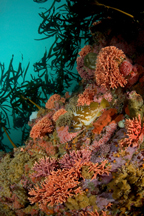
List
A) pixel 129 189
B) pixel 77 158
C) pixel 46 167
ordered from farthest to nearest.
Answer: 1. pixel 46 167
2. pixel 77 158
3. pixel 129 189

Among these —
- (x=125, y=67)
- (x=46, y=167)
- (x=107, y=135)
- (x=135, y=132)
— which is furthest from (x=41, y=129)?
(x=125, y=67)

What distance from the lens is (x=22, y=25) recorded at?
71.9 m

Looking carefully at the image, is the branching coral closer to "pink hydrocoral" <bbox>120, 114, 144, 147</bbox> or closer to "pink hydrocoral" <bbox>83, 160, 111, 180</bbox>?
"pink hydrocoral" <bbox>83, 160, 111, 180</bbox>

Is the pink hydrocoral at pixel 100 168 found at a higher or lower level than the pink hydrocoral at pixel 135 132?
lower

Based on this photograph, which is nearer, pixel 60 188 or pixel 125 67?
pixel 60 188

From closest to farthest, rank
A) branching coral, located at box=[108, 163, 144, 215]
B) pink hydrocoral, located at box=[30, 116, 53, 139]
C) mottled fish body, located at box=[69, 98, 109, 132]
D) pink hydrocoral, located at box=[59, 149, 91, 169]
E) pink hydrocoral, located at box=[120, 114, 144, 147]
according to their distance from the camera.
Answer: branching coral, located at box=[108, 163, 144, 215] < pink hydrocoral, located at box=[120, 114, 144, 147] < pink hydrocoral, located at box=[59, 149, 91, 169] < mottled fish body, located at box=[69, 98, 109, 132] < pink hydrocoral, located at box=[30, 116, 53, 139]

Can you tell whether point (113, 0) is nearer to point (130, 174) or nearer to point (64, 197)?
point (130, 174)

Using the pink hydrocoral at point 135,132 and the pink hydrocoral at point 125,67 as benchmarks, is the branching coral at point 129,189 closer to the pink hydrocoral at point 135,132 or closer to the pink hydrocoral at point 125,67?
the pink hydrocoral at point 135,132

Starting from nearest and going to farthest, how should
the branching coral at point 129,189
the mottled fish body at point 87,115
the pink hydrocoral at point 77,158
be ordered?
the branching coral at point 129,189
the pink hydrocoral at point 77,158
the mottled fish body at point 87,115

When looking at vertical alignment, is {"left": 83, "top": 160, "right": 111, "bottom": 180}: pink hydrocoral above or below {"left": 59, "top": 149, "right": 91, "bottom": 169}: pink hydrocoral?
below

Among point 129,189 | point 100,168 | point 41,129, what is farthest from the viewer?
point 41,129

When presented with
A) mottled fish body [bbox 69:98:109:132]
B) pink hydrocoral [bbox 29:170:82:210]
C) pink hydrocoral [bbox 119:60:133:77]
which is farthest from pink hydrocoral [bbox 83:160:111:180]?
pink hydrocoral [bbox 119:60:133:77]

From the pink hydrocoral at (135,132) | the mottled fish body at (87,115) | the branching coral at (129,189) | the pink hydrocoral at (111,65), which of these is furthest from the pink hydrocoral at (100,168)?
the pink hydrocoral at (111,65)

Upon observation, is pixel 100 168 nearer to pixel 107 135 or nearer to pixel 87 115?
pixel 107 135
